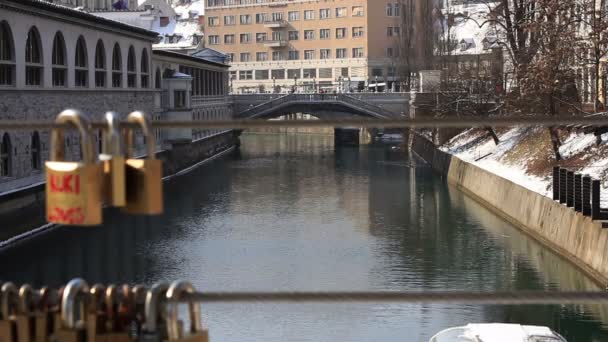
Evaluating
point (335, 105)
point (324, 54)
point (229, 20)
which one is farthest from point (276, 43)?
point (335, 105)

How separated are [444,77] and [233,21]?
130ft

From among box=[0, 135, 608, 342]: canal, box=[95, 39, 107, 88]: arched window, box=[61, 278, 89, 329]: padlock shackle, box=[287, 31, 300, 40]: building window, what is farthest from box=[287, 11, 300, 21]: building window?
box=[61, 278, 89, 329]: padlock shackle

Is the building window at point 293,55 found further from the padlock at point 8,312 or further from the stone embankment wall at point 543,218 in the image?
the padlock at point 8,312

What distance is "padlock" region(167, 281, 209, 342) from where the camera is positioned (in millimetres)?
2372

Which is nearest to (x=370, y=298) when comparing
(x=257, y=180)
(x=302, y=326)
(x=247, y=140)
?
(x=302, y=326)

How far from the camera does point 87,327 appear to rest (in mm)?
2463

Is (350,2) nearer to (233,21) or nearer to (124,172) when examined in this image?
(233,21)

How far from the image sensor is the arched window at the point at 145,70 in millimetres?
38031

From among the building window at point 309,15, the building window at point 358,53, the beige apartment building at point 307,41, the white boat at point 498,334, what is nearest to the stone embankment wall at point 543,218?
the white boat at point 498,334

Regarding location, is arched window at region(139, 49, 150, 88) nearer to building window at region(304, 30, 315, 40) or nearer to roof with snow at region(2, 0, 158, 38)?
roof with snow at region(2, 0, 158, 38)

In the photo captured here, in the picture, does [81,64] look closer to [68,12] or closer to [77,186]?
[68,12]

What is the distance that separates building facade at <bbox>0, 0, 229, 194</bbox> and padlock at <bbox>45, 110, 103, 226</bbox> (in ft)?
68.0

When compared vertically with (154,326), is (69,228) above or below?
below

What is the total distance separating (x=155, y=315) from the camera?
94.9 inches
